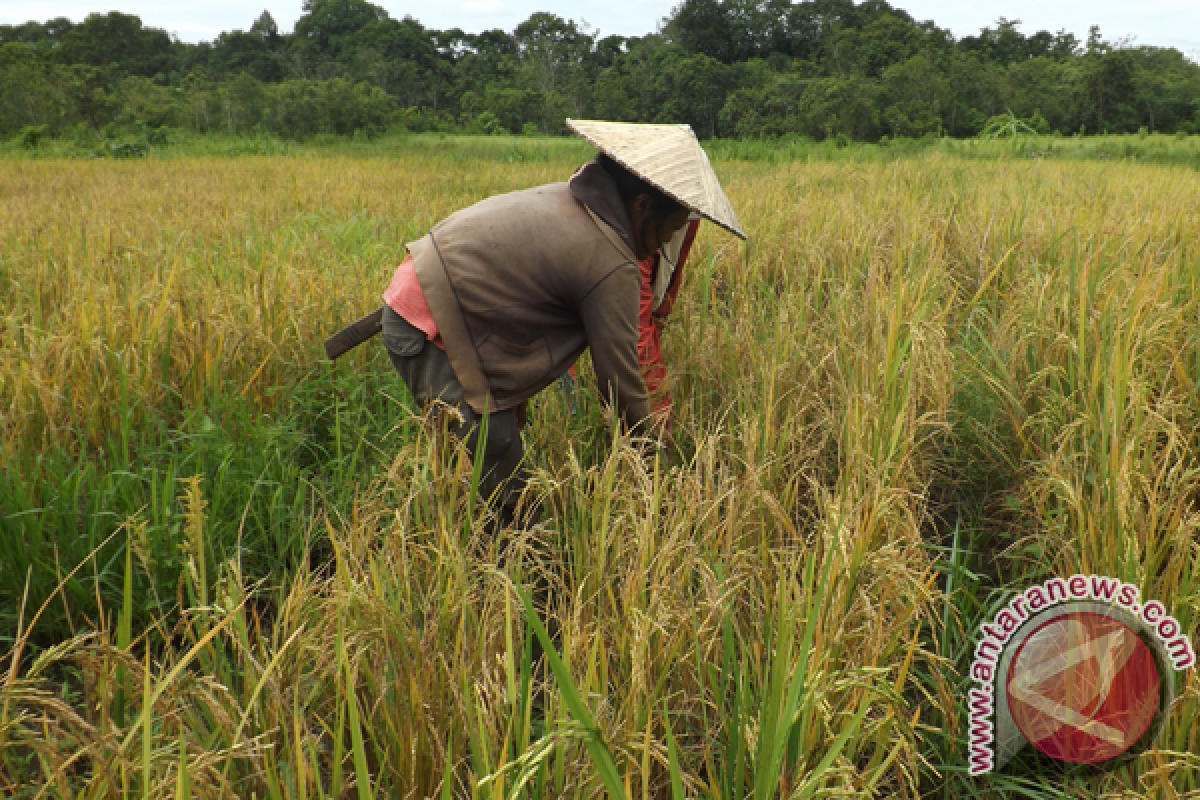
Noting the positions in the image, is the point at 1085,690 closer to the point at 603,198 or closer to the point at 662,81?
the point at 603,198

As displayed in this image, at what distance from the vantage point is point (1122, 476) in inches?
55.6

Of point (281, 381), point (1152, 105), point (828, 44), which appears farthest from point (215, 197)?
point (828, 44)

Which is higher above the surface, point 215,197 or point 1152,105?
point 1152,105

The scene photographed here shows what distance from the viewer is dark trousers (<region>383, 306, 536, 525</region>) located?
1.94 meters

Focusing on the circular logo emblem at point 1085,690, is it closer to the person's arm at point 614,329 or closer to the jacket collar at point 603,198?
the person's arm at point 614,329

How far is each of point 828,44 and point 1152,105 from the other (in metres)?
12.0

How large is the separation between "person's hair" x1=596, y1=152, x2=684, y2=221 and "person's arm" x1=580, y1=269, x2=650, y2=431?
0.62 feet

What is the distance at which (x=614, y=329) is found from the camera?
5.88 feet

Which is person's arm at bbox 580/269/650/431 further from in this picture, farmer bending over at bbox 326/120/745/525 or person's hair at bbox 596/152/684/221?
person's hair at bbox 596/152/684/221

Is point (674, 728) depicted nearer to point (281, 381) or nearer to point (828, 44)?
point (281, 381)
